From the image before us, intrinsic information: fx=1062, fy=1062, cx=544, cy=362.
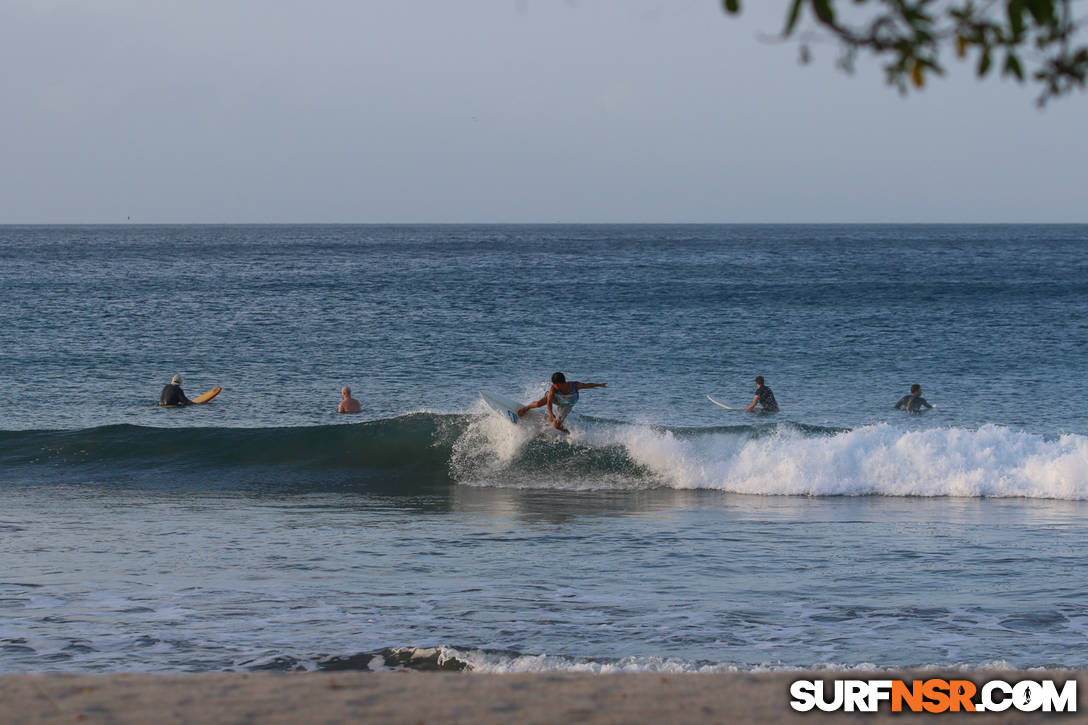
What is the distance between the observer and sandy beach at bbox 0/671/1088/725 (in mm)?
5348

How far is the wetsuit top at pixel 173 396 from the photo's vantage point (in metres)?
24.3

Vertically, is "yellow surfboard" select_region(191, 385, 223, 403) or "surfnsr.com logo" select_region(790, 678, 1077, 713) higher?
"surfnsr.com logo" select_region(790, 678, 1077, 713)

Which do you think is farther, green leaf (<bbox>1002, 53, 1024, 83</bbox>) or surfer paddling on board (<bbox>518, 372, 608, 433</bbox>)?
surfer paddling on board (<bbox>518, 372, 608, 433</bbox>)

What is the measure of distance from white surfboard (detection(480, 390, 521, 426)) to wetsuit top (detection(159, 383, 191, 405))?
8.18 m

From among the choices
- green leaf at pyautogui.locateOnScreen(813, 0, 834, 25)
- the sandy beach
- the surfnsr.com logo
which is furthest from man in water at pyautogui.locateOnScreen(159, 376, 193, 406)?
green leaf at pyautogui.locateOnScreen(813, 0, 834, 25)

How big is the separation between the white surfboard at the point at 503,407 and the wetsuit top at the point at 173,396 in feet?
26.8

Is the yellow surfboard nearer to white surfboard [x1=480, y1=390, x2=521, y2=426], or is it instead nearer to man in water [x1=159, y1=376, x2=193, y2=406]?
man in water [x1=159, y1=376, x2=193, y2=406]

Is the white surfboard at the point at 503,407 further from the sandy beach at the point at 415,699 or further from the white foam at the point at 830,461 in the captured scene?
the sandy beach at the point at 415,699

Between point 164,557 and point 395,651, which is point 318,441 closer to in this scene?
point 164,557

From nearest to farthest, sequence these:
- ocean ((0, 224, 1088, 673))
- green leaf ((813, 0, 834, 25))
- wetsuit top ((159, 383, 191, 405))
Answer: green leaf ((813, 0, 834, 25)) < ocean ((0, 224, 1088, 673)) < wetsuit top ((159, 383, 191, 405))

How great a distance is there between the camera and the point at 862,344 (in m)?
36.1

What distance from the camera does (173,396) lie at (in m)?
24.3

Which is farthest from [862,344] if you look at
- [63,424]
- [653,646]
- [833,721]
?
[833,721]

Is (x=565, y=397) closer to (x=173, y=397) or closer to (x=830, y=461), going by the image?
(x=830, y=461)
